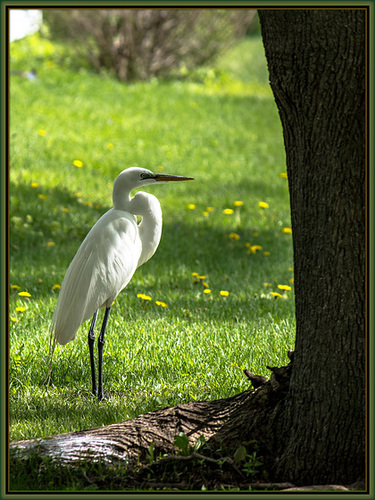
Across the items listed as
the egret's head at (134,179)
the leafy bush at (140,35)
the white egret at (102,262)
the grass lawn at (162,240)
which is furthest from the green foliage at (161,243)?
the egret's head at (134,179)

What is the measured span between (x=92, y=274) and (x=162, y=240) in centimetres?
337

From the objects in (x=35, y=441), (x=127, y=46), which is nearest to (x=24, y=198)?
(x=35, y=441)

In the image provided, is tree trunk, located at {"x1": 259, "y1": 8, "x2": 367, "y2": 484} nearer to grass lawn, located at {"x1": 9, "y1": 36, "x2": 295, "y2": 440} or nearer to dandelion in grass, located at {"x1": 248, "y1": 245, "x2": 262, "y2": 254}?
grass lawn, located at {"x1": 9, "y1": 36, "x2": 295, "y2": 440}

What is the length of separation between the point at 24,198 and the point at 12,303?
2.68 m

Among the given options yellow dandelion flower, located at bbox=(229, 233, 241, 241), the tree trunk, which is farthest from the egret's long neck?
yellow dandelion flower, located at bbox=(229, 233, 241, 241)

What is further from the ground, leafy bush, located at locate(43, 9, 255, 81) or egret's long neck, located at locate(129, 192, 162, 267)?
leafy bush, located at locate(43, 9, 255, 81)

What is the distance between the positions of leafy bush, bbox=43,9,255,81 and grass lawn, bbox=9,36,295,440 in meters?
0.54

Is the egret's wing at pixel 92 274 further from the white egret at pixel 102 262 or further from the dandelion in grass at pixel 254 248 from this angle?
the dandelion in grass at pixel 254 248

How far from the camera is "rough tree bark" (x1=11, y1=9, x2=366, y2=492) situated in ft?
8.91

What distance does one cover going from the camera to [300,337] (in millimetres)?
2889

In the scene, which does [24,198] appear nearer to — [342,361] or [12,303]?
[12,303]

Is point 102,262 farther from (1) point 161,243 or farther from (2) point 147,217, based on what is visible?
(1) point 161,243

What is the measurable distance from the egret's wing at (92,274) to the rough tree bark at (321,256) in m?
0.88

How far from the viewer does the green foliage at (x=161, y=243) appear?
3.87 m
